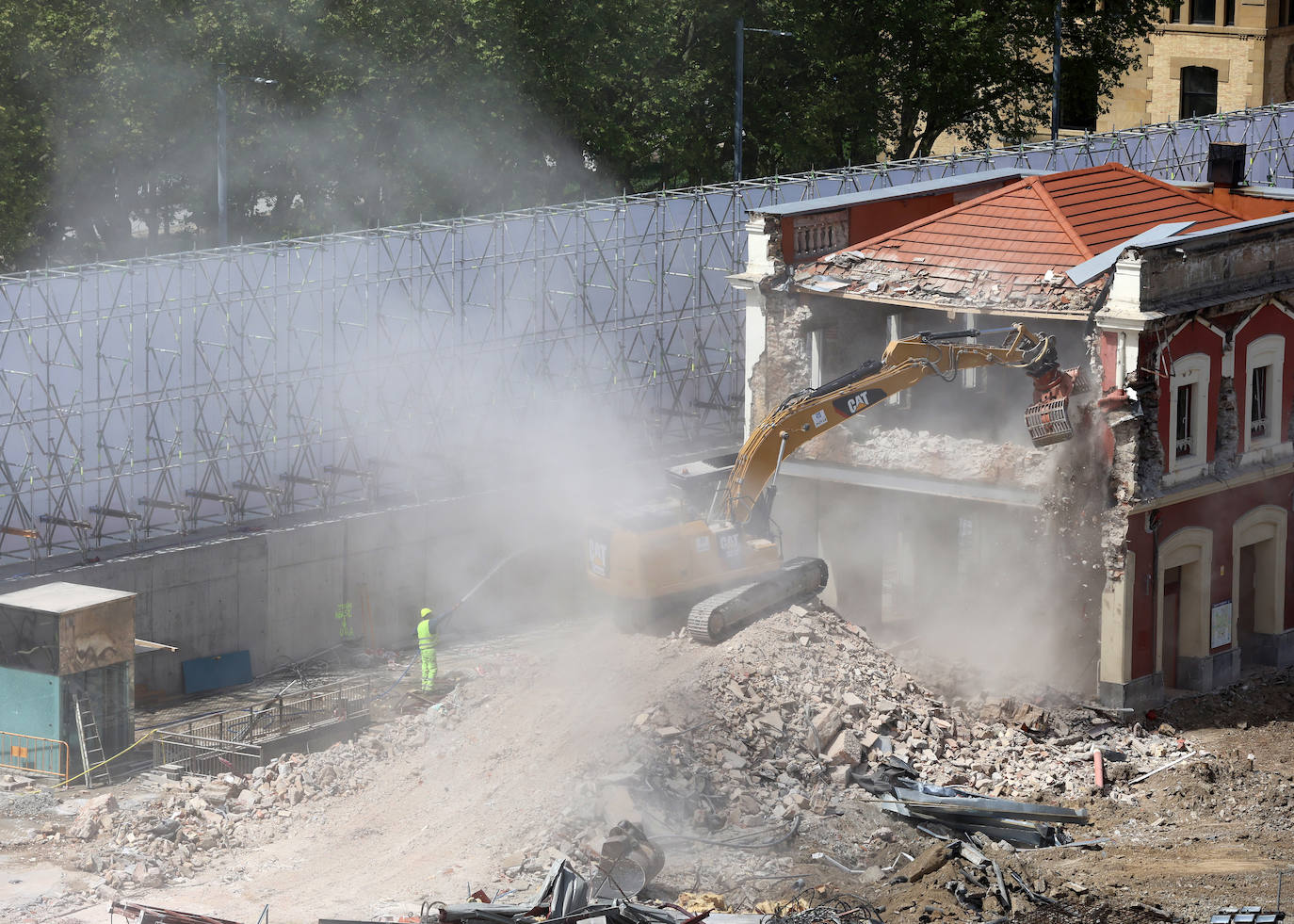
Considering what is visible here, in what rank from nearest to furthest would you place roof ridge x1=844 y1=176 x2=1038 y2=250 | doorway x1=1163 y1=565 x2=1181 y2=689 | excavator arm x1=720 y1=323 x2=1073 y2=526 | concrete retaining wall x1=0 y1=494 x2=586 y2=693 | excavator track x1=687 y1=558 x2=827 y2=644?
excavator track x1=687 y1=558 x2=827 y2=644 < excavator arm x1=720 y1=323 x2=1073 y2=526 < doorway x1=1163 y1=565 x2=1181 y2=689 < roof ridge x1=844 y1=176 x2=1038 y2=250 < concrete retaining wall x1=0 y1=494 x2=586 y2=693

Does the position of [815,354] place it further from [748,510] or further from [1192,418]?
[1192,418]

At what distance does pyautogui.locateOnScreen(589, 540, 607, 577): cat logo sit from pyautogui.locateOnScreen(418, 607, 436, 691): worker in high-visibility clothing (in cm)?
350

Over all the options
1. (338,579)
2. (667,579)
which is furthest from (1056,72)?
(667,579)

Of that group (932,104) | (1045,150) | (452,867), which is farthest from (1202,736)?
(932,104)

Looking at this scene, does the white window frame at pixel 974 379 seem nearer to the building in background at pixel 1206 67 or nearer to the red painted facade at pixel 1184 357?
the red painted facade at pixel 1184 357

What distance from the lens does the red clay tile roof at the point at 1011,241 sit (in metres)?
33.7

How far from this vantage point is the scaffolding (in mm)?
37250

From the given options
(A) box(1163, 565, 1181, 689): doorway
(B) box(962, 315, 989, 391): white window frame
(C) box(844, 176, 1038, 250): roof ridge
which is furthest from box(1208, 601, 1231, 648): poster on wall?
(C) box(844, 176, 1038, 250): roof ridge

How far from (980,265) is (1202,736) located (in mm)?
8537

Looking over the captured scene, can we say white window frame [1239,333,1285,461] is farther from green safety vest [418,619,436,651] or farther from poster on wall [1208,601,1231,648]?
green safety vest [418,619,436,651]

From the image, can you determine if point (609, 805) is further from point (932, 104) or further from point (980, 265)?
point (932, 104)

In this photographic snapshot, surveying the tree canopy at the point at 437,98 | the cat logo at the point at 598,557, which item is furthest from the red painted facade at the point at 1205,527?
the tree canopy at the point at 437,98

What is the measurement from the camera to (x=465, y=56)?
55.4 m

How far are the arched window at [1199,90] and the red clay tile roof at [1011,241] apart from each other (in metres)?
42.0
